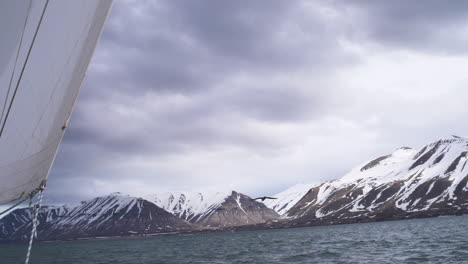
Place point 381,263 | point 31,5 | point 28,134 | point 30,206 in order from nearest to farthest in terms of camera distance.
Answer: point 31,5 < point 28,134 < point 30,206 < point 381,263

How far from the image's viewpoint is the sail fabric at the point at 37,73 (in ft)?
24.6

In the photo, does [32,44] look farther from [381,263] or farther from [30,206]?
[381,263]

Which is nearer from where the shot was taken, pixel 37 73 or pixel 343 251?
pixel 37 73

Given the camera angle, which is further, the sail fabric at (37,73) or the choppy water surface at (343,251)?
the choppy water surface at (343,251)

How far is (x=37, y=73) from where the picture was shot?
7941 millimetres

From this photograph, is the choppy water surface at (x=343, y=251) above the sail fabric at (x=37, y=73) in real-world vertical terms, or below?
below

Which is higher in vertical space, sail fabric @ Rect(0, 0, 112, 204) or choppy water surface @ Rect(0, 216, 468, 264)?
sail fabric @ Rect(0, 0, 112, 204)

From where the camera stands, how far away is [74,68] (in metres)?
8.72

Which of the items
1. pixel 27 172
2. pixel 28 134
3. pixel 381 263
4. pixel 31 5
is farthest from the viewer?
pixel 381 263

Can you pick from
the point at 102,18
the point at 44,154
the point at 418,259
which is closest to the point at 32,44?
the point at 102,18

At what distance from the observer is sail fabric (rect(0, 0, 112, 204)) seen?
750cm

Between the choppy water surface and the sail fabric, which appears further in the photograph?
the choppy water surface

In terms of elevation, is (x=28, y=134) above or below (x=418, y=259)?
above

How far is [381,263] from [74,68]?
4239cm
